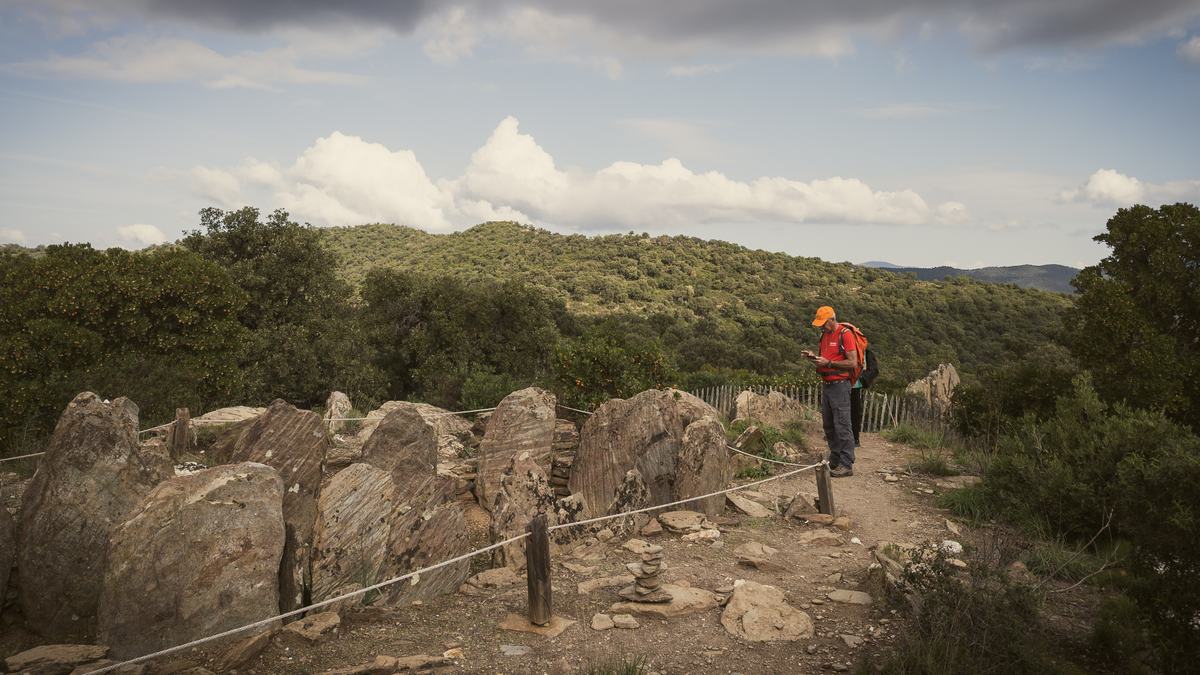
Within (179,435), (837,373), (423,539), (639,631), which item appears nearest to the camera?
(639,631)

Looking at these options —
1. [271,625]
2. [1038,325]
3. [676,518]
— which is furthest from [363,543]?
[1038,325]

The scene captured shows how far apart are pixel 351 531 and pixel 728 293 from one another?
52.4 m

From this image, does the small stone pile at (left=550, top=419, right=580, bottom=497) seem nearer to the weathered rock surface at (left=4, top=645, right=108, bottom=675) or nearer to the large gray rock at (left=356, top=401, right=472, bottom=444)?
the large gray rock at (left=356, top=401, right=472, bottom=444)

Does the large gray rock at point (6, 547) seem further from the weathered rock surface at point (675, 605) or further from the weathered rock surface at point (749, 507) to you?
the weathered rock surface at point (749, 507)

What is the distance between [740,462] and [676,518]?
3375mm

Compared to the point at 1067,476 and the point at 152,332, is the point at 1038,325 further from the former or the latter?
the point at 152,332

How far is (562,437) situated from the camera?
1093 centimetres

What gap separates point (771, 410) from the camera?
15.4 metres

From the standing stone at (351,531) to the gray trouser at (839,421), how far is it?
569cm

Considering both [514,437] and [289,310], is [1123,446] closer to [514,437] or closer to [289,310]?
[514,437]

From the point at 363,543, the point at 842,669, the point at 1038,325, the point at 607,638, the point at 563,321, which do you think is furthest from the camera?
the point at 1038,325

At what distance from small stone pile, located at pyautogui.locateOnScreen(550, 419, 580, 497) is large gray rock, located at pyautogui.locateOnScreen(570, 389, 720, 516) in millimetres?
433

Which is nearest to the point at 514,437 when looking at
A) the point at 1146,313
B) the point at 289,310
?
the point at 289,310

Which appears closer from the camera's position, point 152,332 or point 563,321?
point 152,332
